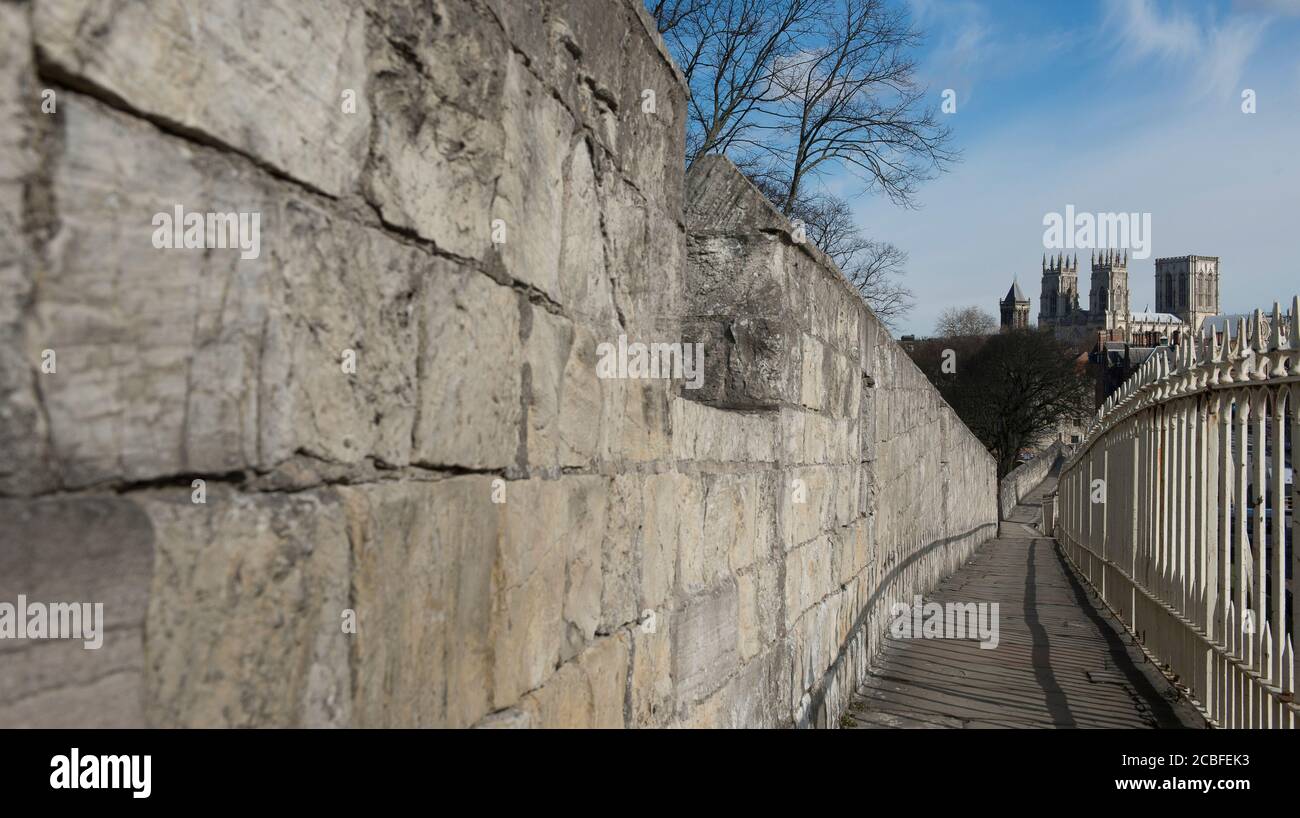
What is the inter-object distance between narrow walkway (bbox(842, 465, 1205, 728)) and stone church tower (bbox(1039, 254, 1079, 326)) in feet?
424

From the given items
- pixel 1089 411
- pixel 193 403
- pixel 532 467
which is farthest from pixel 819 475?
pixel 1089 411

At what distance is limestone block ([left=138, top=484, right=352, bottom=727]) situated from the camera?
1.03 meters

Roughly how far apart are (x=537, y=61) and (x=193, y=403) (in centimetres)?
105

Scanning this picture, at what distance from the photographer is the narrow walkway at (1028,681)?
5184 mm

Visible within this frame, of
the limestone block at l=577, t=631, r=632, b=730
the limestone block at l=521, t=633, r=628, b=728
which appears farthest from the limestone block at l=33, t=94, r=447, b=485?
A: the limestone block at l=577, t=631, r=632, b=730

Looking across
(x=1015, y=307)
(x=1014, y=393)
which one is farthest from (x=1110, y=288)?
(x=1014, y=393)

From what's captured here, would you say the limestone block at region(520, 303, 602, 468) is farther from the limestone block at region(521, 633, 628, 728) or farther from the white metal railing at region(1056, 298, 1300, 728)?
the white metal railing at region(1056, 298, 1300, 728)

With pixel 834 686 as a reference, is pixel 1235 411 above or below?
above

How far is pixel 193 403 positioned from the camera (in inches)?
42.3

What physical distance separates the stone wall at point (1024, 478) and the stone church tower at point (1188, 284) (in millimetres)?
77052

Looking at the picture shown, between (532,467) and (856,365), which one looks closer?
(532,467)

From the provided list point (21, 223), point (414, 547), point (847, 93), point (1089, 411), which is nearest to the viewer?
point (21, 223)

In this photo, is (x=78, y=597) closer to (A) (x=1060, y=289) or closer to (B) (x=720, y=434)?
(B) (x=720, y=434)
